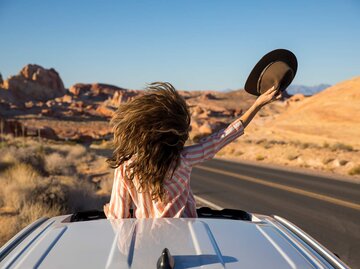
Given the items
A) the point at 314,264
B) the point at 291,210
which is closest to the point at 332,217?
the point at 291,210

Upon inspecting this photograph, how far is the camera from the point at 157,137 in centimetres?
257

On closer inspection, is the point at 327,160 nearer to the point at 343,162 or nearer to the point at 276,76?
the point at 343,162

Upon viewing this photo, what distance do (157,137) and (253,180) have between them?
43.3 ft

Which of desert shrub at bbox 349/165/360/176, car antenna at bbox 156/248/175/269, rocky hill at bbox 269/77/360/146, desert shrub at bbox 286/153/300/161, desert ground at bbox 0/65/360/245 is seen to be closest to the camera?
car antenna at bbox 156/248/175/269

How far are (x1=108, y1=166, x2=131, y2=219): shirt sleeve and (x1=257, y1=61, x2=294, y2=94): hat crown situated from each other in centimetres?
107

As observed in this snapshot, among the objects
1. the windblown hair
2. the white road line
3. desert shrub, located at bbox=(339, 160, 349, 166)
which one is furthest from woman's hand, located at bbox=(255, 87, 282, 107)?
desert shrub, located at bbox=(339, 160, 349, 166)

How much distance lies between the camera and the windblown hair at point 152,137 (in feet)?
8.43

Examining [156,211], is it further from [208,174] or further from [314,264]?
[208,174]

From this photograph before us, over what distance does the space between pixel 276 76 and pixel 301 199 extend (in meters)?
9.01

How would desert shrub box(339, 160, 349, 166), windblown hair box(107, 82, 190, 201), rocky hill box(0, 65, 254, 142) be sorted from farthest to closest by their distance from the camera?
rocky hill box(0, 65, 254, 142) < desert shrub box(339, 160, 349, 166) < windblown hair box(107, 82, 190, 201)

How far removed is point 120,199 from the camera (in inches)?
107

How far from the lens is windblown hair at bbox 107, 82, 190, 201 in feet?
8.43

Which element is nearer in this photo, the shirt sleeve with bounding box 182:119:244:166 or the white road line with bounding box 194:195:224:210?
the shirt sleeve with bounding box 182:119:244:166

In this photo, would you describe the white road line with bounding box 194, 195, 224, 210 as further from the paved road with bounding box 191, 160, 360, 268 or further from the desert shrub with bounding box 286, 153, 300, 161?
the desert shrub with bounding box 286, 153, 300, 161
